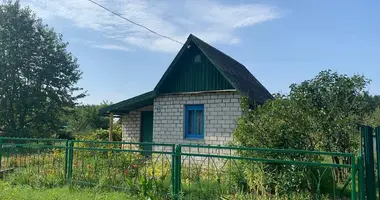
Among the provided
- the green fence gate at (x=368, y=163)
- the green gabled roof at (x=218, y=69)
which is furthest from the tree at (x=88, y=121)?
the green fence gate at (x=368, y=163)

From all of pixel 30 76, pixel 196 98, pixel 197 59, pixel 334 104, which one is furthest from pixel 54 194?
pixel 30 76

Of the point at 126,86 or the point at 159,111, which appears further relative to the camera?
the point at 126,86

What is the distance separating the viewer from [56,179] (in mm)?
7121

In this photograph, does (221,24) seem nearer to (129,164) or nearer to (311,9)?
(311,9)

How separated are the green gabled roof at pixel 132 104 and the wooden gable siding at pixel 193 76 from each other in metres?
0.54

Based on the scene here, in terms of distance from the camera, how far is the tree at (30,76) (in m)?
20.5

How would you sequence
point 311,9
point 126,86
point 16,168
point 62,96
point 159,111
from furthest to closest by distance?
point 62,96
point 126,86
point 159,111
point 311,9
point 16,168

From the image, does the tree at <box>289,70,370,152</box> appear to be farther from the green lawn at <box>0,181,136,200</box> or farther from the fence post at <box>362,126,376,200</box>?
the green lawn at <box>0,181,136,200</box>

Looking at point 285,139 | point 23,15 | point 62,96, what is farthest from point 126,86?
point 285,139

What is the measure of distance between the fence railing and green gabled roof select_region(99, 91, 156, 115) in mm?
3517

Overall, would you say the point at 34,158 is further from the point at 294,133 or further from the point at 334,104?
the point at 334,104

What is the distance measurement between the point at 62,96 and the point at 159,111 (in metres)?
14.2

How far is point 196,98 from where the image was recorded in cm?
1057

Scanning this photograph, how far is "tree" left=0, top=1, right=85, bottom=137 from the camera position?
807 inches
